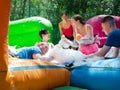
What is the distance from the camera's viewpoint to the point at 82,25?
396cm

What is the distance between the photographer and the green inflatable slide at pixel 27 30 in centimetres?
553

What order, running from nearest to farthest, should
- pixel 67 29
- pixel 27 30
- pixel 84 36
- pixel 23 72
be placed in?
pixel 23 72 → pixel 84 36 → pixel 67 29 → pixel 27 30

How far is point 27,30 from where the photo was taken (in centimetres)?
571

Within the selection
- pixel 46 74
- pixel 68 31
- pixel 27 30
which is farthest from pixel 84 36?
pixel 27 30

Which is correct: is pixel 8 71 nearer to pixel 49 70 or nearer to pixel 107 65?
pixel 49 70

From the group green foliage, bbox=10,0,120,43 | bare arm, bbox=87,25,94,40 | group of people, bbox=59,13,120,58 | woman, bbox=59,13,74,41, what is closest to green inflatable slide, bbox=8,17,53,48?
woman, bbox=59,13,74,41

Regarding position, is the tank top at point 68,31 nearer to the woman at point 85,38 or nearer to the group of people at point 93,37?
the group of people at point 93,37

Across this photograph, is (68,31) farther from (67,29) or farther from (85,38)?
(85,38)

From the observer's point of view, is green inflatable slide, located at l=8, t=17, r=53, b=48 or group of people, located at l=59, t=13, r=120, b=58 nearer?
group of people, located at l=59, t=13, r=120, b=58

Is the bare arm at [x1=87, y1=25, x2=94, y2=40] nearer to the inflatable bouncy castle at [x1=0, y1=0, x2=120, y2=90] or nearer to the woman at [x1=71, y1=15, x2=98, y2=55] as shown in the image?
the woman at [x1=71, y1=15, x2=98, y2=55]

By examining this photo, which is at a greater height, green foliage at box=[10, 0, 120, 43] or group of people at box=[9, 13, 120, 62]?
green foliage at box=[10, 0, 120, 43]

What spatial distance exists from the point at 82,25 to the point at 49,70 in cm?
163

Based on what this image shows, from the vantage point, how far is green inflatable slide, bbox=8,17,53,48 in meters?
5.53

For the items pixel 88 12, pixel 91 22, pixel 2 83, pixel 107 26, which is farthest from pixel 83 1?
pixel 2 83
